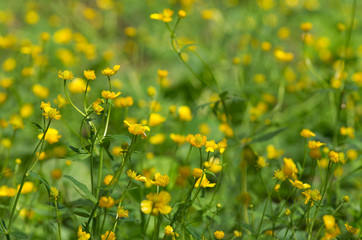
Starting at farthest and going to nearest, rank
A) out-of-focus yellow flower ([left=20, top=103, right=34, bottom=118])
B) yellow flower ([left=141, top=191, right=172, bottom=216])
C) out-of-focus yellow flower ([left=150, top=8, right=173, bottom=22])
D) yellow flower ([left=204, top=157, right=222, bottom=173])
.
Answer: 1. out-of-focus yellow flower ([left=20, top=103, right=34, bottom=118])
2. out-of-focus yellow flower ([left=150, top=8, right=173, bottom=22])
3. yellow flower ([left=204, top=157, right=222, bottom=173])
4. yellow flower ([left=141, top=191, right=172, bottom=216])

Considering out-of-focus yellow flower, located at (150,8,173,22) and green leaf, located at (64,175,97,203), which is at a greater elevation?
out-of-focus yellow flower, located at (150,8,173,22)

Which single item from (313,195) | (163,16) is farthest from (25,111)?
(313,195)

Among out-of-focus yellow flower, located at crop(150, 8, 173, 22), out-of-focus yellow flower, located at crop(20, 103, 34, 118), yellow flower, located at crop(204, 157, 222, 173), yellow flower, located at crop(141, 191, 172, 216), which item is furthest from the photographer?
out-of-focus yellow flower, located at crop(20, 103, 34, 118)

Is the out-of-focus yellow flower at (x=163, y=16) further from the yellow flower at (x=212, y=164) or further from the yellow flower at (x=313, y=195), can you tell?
the yellow flower at (x=313, y=195)

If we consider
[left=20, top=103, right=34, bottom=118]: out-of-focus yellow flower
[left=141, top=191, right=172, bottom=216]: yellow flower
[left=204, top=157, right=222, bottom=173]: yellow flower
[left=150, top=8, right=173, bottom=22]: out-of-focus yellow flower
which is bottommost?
[left=20, top=103, right=34, bottom=118]: out-of-focus yellow flower

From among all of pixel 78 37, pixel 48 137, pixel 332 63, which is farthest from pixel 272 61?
pixel 48 137

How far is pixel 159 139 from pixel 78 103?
838mm

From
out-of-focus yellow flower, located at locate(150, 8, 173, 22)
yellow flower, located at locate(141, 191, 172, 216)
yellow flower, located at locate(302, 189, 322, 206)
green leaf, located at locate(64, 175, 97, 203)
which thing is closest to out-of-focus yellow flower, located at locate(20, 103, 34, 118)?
out-of-focus yellow flower, located at locate(150, 8, 173, 22)

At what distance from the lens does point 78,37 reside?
2.62 metres

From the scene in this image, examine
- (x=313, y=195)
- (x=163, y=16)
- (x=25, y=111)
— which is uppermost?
(x=163, y=16)

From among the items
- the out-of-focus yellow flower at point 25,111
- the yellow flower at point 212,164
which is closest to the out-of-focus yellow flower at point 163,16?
the yellow flower at point 212,164

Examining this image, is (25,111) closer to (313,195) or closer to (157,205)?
(157,205)

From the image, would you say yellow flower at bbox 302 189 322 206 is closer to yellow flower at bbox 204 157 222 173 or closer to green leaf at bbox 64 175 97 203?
yellow flower at bbox 204 157 222 173

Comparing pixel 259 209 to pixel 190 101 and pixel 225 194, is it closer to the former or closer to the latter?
pixel 225 194
